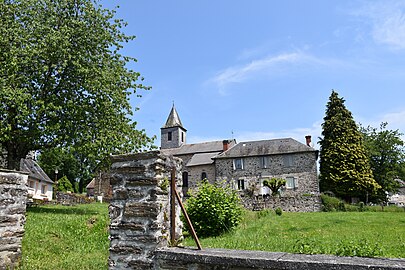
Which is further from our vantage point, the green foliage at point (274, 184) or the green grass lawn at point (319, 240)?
the green foliage at point (274, 184)

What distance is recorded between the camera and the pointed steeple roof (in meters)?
50.3

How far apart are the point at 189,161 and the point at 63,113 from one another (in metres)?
26.2

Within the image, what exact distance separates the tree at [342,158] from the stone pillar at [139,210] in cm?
3184

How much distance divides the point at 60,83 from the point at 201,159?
2502 centimetres

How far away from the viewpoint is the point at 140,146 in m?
17.9

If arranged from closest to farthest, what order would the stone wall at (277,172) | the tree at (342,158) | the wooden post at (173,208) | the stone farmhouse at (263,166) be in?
1. the wooden post at (173,208)
2. the tree at (342,158)
3. the stone wall at (277,172)
4. the stone farmhouse at (263,166)

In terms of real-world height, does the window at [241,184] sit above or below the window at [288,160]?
below

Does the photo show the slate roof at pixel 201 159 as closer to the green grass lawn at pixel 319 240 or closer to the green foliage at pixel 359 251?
the green grass lawn at pixel 319 240

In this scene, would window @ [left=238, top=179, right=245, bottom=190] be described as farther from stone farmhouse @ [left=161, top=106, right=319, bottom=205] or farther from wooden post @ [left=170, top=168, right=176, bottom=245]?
wooden post @ [left=170, top=168, right=176, bottom=245]

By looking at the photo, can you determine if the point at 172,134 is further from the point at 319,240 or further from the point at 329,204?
the point at 319,240

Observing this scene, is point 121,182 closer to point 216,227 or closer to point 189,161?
point 216,227

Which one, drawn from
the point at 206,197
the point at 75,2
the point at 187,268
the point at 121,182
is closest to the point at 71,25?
the point at 75,2

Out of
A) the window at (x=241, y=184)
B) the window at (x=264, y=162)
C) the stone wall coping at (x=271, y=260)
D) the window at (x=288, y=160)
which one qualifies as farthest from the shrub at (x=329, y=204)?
the stone wall coping at (x=271, y=260)

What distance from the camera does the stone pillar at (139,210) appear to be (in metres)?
3.76
